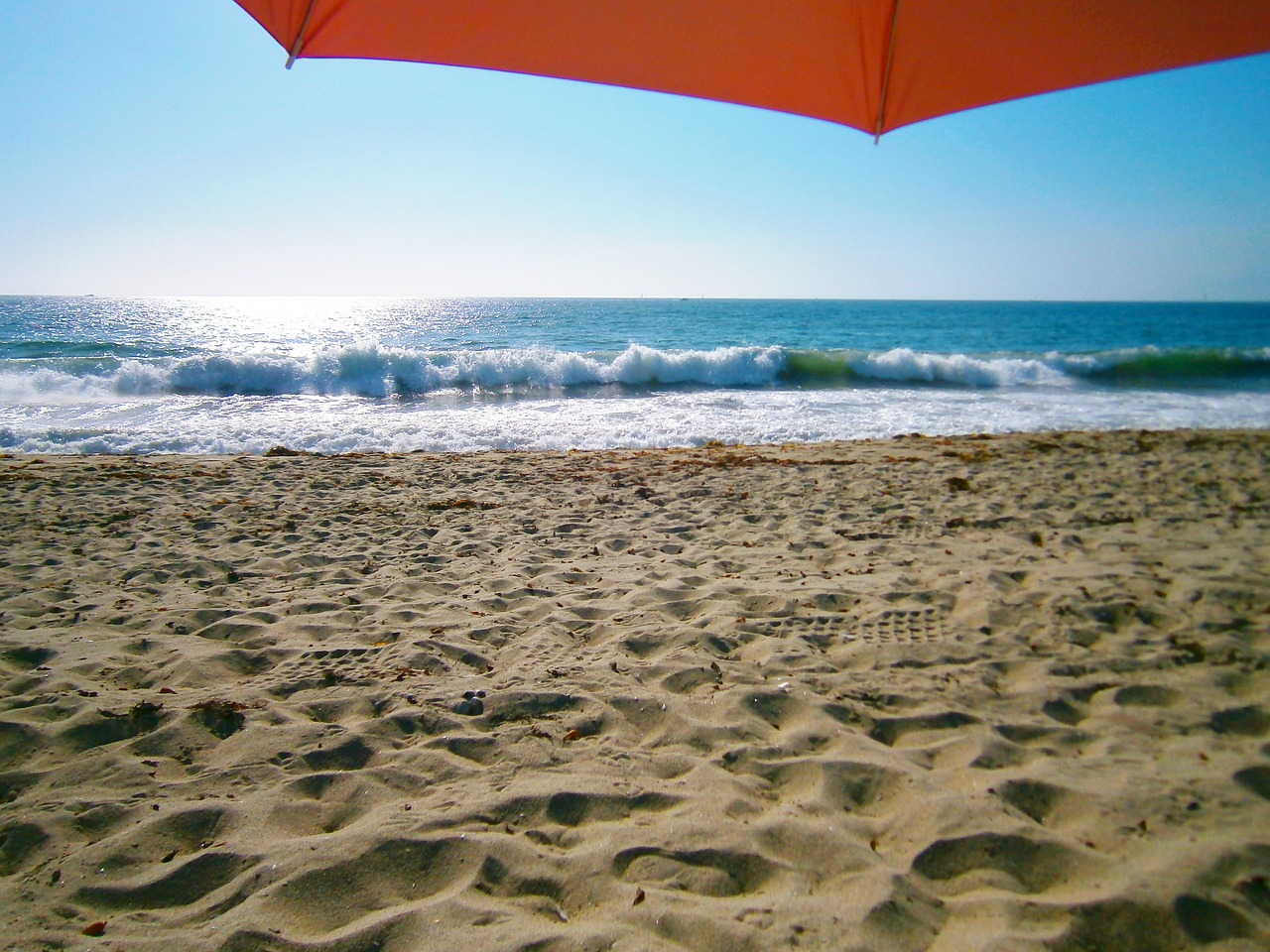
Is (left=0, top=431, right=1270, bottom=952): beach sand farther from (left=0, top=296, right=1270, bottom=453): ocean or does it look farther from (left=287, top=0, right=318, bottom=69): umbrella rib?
(left=0, top=296, right=1270, bottom=453): ocean

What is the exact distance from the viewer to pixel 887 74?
6.15ft

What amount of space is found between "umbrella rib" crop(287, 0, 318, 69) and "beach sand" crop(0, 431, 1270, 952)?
207 centimetres

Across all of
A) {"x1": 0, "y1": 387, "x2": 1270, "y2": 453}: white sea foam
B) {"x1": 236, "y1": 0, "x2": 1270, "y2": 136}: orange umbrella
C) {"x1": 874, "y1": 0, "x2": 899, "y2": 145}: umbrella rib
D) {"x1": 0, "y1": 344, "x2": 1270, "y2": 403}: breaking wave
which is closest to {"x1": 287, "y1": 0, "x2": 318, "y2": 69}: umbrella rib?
{"x1": 236, "y1": 0, "x2": 1270, "y2": 136}: orange umbrella

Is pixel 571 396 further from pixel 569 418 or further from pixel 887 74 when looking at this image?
pixel 887 74

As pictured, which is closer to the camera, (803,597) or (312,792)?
(312,792)

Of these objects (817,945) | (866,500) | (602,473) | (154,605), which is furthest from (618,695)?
(602,473)

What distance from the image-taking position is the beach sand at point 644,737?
1.69m

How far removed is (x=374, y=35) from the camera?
174 centimetres

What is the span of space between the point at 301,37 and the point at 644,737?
2.30 m

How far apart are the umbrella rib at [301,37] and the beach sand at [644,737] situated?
2.07 m

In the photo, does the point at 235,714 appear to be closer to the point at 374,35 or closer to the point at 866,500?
the point at 374,35

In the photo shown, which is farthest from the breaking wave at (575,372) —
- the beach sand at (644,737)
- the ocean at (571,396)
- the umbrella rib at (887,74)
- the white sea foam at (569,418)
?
the umbrella rib at (887,74)

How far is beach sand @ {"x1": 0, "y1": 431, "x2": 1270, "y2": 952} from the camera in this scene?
66.5 inches

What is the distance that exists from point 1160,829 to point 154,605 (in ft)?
14.2
